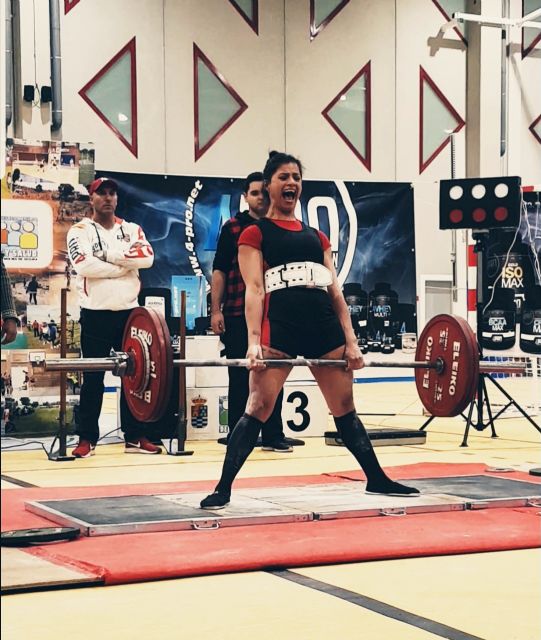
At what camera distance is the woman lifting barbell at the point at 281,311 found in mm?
3760

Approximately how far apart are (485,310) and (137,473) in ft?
9.33

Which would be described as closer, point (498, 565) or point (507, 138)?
point (498, 565)

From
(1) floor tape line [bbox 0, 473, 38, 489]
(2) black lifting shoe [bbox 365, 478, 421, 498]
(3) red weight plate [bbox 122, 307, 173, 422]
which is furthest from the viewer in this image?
(1) floor tape line [bbox 0, 473, 38, 489]

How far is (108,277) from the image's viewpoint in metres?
5.52

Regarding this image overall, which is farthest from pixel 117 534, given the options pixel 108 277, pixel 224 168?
pixel 224 168

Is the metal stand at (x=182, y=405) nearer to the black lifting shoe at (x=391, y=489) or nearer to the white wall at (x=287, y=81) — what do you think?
the black lifting shoe at (x=391, y=489)

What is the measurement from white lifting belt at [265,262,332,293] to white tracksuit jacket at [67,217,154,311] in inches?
73.2

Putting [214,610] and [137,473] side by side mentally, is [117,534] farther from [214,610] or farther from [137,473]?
[137,473]

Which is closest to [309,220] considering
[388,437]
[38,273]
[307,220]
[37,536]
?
[307,220]

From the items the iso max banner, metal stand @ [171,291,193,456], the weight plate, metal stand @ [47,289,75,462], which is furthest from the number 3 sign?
the weight plate

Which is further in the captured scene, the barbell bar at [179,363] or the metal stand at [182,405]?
the metal stand at [182,405]

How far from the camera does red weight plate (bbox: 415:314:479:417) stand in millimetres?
4387

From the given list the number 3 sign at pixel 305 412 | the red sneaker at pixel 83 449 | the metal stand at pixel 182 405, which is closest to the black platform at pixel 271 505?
the metal stand at pixel 182 405

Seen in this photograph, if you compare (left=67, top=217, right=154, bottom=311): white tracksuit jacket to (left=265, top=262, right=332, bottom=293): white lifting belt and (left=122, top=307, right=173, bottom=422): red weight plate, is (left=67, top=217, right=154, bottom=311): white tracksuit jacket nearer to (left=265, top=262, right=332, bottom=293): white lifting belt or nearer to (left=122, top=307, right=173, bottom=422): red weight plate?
(left=122, top=307, right=173, bottom=422): red weight plate
